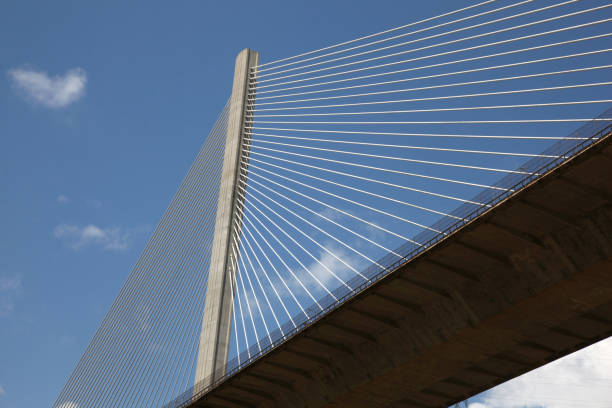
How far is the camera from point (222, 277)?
33.3 m

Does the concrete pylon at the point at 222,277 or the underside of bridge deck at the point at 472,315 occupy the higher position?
the concrete pylon at the point at 222,277

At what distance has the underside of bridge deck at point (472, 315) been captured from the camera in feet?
67.5

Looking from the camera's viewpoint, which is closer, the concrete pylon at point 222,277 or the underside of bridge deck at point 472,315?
the underside of bridge deck at point 472,315

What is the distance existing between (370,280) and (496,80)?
7025 millimetres

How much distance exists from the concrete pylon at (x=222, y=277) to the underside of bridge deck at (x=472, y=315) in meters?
2.10

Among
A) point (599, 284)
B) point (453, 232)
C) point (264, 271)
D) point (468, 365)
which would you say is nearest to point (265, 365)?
point (264, 271)

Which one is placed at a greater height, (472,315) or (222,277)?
(222,277)

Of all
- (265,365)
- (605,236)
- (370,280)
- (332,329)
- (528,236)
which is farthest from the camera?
(265,365)

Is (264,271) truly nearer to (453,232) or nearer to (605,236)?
(453,232)

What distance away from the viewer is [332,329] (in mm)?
26672

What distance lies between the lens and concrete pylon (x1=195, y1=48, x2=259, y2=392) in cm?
3275

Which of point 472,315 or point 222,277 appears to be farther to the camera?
point 222,277

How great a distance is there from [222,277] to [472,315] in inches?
516

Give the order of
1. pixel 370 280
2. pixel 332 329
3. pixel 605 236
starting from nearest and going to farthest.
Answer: pixel 605 236
pixel 370 280
pixel 332 329
